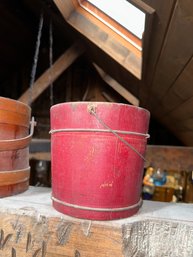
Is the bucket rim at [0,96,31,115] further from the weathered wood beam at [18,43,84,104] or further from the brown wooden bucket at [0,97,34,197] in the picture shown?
the weathered wood beam at [18,43,84,104]

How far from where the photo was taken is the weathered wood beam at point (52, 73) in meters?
2.56

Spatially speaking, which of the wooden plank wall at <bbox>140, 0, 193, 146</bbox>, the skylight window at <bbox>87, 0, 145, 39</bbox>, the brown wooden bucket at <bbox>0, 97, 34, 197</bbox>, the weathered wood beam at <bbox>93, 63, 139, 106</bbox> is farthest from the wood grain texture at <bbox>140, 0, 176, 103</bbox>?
the weathered wood beam at <bbox>93, 63, 139, 106</bbox>

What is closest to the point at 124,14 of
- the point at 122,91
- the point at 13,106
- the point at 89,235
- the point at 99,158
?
the point at 13,106

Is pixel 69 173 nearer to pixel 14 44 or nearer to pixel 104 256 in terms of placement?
pixel 104 256

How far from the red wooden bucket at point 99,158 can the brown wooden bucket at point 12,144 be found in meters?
0.23

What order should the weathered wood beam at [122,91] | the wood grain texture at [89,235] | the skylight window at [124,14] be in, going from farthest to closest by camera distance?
1. the weathered wood beam at [122,91]
2. the skylight window at [124,14]
3. the wood grain texture at [89,235]

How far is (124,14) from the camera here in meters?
1.62

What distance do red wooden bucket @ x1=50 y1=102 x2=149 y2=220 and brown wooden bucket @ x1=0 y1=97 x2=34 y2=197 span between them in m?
0.23

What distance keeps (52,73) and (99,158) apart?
2.13 meters

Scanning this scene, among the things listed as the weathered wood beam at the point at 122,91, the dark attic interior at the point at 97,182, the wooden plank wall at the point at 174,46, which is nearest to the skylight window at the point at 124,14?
the wooden plank wall at the point at 174,46

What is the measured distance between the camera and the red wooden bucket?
65 cm

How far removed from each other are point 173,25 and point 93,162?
0.58 m

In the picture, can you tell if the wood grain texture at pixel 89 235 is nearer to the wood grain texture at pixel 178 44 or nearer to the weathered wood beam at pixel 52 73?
the wood grain texture at pixel 178 44

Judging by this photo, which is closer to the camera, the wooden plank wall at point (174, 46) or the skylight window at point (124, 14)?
the wooden plank wall at point (174, 46)
